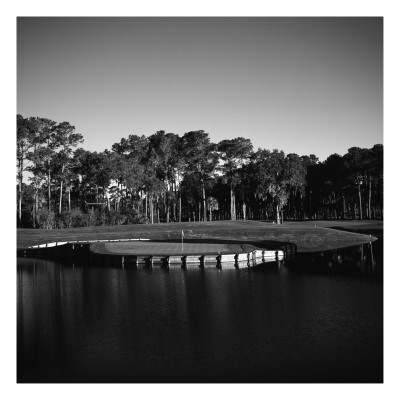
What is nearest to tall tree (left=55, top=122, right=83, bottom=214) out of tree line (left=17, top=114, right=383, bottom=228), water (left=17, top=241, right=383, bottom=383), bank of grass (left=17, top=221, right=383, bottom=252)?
tree line (left=17, top=114, right=383, bottom=228)

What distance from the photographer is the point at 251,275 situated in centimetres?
2769

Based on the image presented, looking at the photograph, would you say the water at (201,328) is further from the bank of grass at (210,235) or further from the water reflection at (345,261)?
the bank of grass at (210,235)

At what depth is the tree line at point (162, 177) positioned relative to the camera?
65.6 meters

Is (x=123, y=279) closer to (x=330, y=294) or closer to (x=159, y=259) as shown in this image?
(x=159, y=259)

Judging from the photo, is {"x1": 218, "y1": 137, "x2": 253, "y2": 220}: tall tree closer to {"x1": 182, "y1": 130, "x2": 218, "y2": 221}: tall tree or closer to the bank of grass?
{"x1": 182, "y1": 130, "x2": 218, "y2": 221}: tall tree

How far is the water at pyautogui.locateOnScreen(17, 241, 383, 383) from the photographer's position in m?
12.6

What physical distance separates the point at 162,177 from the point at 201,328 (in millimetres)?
70832

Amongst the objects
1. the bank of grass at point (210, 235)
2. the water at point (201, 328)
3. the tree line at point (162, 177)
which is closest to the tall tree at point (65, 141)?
the tree line at point (162, 177)

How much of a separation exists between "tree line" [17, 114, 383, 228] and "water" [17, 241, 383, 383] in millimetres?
39461

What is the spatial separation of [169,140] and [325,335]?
71.7 m

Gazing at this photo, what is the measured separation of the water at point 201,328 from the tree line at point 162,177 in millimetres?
39461

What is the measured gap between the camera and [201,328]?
1619 centimetres
